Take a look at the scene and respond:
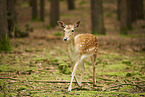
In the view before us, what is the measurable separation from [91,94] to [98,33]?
47.0 feet

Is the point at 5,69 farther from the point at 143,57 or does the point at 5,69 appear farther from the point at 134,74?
the point at 143,57

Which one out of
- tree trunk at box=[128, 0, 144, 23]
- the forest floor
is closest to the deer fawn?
the forest floor

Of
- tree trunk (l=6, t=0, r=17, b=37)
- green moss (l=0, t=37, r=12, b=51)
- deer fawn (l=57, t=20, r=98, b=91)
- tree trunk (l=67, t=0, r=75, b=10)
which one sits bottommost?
green moss (l=0, t=37, r=12, b=51)

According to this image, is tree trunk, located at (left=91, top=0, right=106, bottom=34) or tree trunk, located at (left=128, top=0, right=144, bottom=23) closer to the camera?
tree trunk, located at (left=91, top=0, right=106, bottom=34)

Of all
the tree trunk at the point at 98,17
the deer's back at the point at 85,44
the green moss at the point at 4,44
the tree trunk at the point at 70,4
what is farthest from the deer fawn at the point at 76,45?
the tree trunk at the point at 70,4

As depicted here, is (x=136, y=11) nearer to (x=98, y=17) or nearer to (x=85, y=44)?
(x=98, y=17)

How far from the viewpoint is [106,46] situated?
1466cm

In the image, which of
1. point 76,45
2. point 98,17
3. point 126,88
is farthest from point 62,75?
point 98,17

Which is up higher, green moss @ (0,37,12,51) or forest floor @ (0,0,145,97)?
green moss @ (0,37,12,51)

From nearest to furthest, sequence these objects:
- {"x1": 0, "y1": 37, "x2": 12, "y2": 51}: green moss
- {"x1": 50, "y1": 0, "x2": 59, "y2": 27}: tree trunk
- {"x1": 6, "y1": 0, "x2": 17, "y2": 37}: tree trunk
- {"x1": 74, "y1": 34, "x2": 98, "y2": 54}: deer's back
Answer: {"x1": 74, "y1": 34, "x2": 98, "y2": 54}: deer's back
{"x1": 0, "y1": 37, "x2": 12, "y2": 51}: green moss
{"x1": 6, "y1": 0, "x2": 17, "y2": 37}: tree trunk
{"x1": 50, "y1": 0, "x2": 59, "y2": 27}: tree trunk

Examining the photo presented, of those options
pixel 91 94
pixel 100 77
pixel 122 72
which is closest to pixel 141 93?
pixel 91 94

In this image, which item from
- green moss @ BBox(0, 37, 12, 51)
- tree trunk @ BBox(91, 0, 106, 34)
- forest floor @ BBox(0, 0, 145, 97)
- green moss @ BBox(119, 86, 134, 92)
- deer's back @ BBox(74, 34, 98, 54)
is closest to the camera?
forest floor @ BBox(0, 0, 145, 97)

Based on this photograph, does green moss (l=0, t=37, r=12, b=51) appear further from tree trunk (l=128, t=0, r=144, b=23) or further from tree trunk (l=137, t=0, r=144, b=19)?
tree trunk (l=137, t=0, r=144, b=19)

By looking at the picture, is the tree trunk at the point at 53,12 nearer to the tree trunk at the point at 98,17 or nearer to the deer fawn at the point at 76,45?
the tree trunk at the point at 98,17
